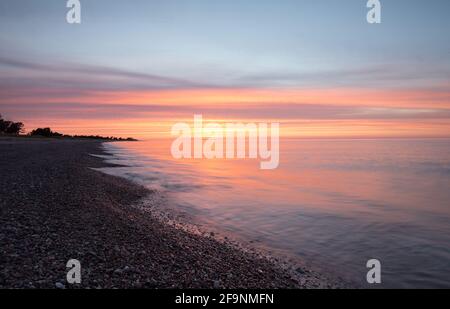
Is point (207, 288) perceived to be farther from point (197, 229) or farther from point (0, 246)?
point (197, 229)

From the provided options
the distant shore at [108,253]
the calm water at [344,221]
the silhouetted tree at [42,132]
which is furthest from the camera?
the silhouetted tree at [42,132]

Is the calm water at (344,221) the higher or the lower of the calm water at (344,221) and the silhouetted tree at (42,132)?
the lower

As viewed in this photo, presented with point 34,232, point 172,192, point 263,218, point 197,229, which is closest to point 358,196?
point 263,218

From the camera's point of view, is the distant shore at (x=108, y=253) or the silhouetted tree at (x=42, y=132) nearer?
the distant shore at (x=108, y=253)

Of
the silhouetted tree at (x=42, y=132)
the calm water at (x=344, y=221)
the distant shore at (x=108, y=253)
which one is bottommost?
the calm water at (x=344, y=221)

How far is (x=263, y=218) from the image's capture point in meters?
17.8

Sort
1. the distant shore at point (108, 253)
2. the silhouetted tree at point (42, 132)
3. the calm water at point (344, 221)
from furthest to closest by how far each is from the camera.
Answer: the silhouetted tree at point (42, 132), the calm water at point (344, 221), the distant shore at point (108, 253)

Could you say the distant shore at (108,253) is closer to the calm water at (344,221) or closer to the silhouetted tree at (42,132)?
the calm water at (344,221)

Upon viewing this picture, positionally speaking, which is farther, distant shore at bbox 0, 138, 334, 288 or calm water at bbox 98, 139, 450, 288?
calm water at bbox 98, 139, 450, 288

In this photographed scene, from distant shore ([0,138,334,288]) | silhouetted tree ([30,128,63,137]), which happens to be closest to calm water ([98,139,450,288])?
distant shore ([0,138,334,288])

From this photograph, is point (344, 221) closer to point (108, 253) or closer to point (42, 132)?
point (108, 253)

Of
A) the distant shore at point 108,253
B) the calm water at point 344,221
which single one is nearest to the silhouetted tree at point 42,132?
the calm water at point 344,221

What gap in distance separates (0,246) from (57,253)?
4.21 feet

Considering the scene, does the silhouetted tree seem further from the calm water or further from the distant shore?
the distant shore
